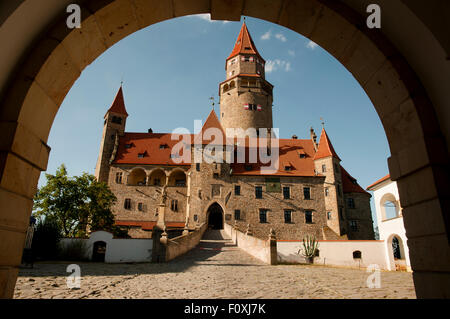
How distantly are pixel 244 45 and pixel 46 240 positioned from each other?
43.2 meters

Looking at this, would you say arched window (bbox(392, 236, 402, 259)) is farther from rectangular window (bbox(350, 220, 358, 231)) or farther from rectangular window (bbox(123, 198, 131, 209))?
rectangular window (bbox(123, 198, 131, 209))

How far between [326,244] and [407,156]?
19.6 m

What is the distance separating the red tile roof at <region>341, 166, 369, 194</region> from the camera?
35.0m

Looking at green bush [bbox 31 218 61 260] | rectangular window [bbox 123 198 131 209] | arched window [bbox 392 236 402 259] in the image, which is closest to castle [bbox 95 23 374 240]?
rectangular window [bbox 123 198 131 209]

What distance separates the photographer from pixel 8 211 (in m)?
2.20

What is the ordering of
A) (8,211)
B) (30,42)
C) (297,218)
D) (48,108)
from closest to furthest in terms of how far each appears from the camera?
(8,211)
(30,42)
(48,108)
(297,218)

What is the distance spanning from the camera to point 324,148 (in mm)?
36438

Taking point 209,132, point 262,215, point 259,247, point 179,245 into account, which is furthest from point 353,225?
point 179,245

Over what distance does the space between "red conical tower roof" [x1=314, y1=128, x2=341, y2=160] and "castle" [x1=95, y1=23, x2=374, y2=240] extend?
138 millimetres

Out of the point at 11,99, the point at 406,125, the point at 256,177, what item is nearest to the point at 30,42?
the point at 11,99

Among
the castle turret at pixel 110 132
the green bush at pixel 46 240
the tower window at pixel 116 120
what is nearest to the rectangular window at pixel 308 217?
the green bush at pixel 46 240

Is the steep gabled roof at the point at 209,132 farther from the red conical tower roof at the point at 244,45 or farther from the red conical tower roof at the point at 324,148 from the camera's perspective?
the red conical tower roof at the point at 244,45

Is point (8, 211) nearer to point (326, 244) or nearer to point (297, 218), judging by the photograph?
point (326, 244)

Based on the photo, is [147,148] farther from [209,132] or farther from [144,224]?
[144,224]
